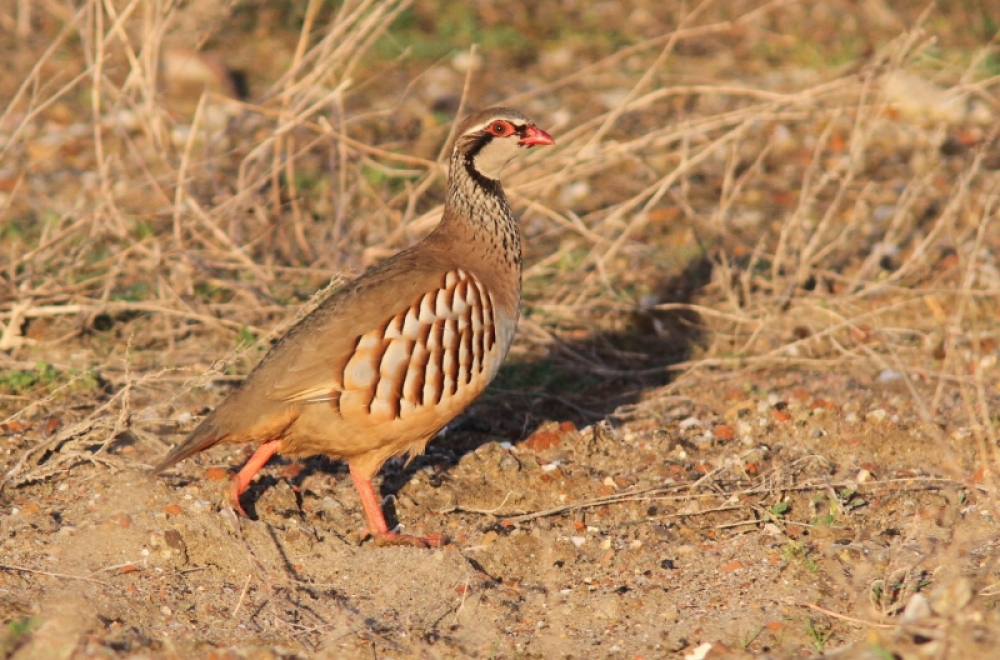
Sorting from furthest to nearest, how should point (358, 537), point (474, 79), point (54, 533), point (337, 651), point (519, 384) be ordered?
point (474, 79), point (519, 384), point (358, 537), point (54, 533), point (337, 651)

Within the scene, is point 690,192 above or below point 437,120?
below

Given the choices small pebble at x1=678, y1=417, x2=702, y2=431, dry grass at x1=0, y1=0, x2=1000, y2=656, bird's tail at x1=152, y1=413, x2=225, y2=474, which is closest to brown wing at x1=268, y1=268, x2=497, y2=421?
bird's tail at x1=152, y1=413, x2=225, y2=474

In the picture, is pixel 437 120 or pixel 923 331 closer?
pixel 923 331

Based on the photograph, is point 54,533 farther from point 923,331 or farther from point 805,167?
point 805,167

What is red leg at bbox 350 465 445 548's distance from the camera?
454cm

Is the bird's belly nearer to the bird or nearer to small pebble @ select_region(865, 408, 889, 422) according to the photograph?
the bird

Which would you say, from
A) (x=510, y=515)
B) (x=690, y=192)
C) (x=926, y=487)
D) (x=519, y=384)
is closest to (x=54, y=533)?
(x=510, y=515)

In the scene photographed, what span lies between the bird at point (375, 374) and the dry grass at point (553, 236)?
393 mm

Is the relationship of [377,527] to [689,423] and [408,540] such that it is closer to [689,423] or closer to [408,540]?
[408,540]

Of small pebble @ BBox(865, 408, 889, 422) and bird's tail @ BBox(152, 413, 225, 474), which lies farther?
small pebble @ BBox(865, 408, 889, 422)

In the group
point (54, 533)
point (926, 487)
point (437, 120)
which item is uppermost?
point (437, 120)

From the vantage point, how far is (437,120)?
339 inches

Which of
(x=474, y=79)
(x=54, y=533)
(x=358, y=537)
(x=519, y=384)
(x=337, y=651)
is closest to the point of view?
(x=337, y=651)

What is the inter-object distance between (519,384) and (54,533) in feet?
7.80
